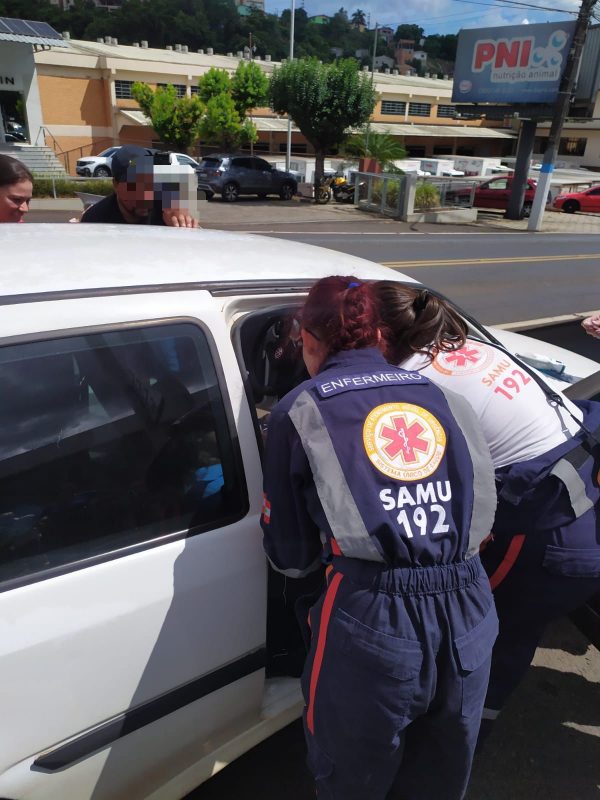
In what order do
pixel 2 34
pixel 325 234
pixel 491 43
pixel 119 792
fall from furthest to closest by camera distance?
1. pixel 2 34
2. pixel 491 43
3. pixel 325 234
4. pixel 119 792

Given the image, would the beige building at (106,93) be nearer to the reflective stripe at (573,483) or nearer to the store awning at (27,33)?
the store awning at (27,33)

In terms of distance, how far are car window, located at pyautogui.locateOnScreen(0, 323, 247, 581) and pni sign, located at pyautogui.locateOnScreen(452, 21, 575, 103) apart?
22.8 metres

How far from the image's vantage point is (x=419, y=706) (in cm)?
145

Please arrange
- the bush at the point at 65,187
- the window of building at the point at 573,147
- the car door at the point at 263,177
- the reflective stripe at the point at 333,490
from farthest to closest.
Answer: the window of building at the point at 573,147
the car door at the point at 263,177
the bush at the point at 65,187
the reflective stripe at the point at 333,490

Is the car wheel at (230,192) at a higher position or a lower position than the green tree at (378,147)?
lower

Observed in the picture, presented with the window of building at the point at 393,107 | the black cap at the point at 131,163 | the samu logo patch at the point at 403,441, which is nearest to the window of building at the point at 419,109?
the window of building at the point at 393,107

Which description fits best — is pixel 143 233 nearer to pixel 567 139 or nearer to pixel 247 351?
pixel 247 351

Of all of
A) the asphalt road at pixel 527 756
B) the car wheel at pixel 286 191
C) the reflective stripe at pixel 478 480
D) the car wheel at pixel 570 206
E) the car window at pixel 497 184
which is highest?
the reflective stripe at pixel 478 480

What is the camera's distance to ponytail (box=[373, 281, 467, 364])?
180 centimetres

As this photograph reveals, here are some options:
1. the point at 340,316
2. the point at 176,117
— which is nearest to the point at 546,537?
the point at 340,316

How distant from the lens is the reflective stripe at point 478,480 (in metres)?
1.50

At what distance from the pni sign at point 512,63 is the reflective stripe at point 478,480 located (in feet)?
74.4

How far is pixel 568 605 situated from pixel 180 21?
8684cm

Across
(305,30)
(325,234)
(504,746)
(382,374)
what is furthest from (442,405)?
(305,30)
